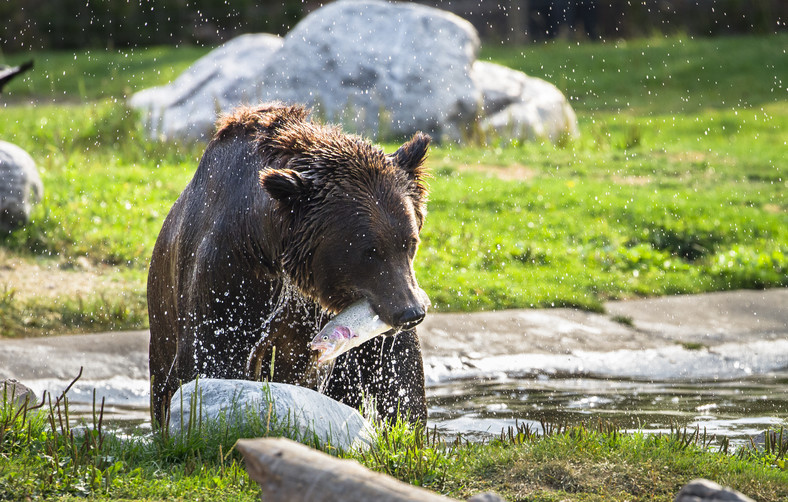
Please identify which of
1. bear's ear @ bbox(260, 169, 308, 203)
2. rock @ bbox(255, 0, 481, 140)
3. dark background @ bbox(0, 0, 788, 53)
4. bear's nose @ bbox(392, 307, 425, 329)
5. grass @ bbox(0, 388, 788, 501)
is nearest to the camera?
grass @ bbox(0, 388, 788, 501)

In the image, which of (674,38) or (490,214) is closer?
(490,214)

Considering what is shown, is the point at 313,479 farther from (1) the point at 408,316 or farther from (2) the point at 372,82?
(2) the point at 372,82

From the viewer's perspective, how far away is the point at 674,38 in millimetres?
25578

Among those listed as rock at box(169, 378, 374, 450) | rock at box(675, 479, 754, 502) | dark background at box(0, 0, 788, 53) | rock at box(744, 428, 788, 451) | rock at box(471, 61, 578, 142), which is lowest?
rock at box(744, 428, 788, 451)

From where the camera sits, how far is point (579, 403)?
7.18 m

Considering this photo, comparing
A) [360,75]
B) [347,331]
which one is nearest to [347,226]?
[347,331]

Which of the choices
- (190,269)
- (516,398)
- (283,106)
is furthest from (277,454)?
(516,398)

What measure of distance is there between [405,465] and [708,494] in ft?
4.85

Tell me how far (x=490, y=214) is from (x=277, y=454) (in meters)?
9.15

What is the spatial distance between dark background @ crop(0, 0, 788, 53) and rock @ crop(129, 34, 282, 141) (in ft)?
33.6

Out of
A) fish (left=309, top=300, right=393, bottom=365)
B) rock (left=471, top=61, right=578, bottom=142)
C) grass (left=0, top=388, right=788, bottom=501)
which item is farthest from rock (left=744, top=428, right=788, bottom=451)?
rock (left=471, top=61, right=578, bottom=142)

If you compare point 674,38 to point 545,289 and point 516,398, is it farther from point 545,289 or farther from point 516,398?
point 516,398

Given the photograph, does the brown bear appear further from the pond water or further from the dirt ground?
the dirt ground

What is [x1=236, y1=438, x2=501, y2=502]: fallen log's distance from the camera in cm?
310
